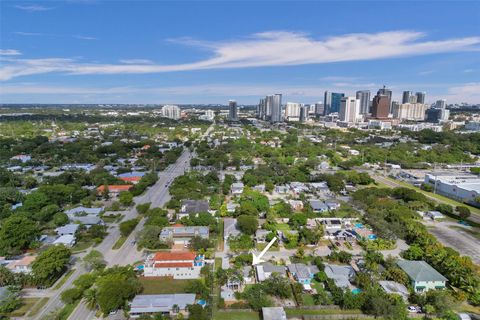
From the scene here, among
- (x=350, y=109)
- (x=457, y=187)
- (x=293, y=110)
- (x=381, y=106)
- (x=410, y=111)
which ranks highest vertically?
(x=381, y=106)

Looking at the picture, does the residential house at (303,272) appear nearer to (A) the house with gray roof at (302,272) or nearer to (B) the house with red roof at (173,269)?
(A) the house with gray roof at (302,272)

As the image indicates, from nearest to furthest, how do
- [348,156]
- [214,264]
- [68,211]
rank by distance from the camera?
[214,264], [68,211], [348,156]

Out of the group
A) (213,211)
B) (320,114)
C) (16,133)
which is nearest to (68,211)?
(213,211)

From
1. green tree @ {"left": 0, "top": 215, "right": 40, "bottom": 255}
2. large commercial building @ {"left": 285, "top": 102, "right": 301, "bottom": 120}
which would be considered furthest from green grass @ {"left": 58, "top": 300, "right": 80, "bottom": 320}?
large commercial building @ {"left": 285, "top": 102, "right": 301, "bottom": 120}

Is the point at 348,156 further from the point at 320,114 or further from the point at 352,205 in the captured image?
the point at 320,114

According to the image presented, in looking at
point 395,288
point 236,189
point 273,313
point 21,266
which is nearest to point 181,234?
point 21,266

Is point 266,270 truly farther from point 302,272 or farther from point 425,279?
point 425,279

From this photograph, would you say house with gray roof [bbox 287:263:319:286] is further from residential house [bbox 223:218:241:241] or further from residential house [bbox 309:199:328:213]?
residential house [bbox 309:199:328:213]
